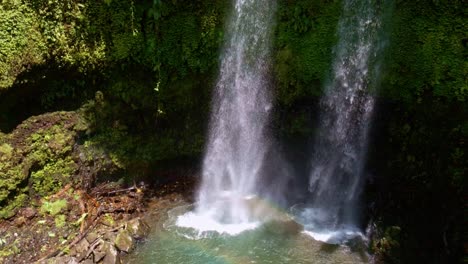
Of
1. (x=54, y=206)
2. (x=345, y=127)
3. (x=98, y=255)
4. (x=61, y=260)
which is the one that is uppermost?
(x=345, y=127)

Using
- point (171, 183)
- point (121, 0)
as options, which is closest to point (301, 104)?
point (171, 183)

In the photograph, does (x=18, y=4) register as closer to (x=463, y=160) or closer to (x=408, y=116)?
(x=408, y=116)

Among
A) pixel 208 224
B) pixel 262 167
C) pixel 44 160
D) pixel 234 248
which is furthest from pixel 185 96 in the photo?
Result: pixel 234 248

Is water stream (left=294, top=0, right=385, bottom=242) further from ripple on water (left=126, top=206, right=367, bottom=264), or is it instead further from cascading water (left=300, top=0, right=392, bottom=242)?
ripple on water (left=126, top=206, right=367, bottom=264)

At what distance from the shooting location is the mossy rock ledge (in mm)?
9828

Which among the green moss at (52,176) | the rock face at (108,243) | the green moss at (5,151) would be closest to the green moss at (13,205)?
the green moss at (52,176)

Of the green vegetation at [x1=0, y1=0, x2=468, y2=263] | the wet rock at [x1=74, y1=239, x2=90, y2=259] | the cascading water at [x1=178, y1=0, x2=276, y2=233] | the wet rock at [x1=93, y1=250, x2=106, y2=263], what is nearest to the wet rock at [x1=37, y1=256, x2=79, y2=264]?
the wet rock at [x1=74, y1=239, x2=90, y2=259]

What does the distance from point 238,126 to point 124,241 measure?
4.38m

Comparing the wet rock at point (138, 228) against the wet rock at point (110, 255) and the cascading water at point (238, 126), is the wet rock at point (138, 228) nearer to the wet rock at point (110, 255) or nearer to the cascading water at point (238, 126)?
the wet rock at point (110, 255)

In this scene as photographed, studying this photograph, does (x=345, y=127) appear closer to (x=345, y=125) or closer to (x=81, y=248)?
(x=345, y=125)

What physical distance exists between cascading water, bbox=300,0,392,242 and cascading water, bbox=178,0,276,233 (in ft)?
5.48

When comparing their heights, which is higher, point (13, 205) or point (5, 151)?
point (5, 151)

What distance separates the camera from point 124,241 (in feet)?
31.1

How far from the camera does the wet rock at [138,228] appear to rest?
9.82 m
